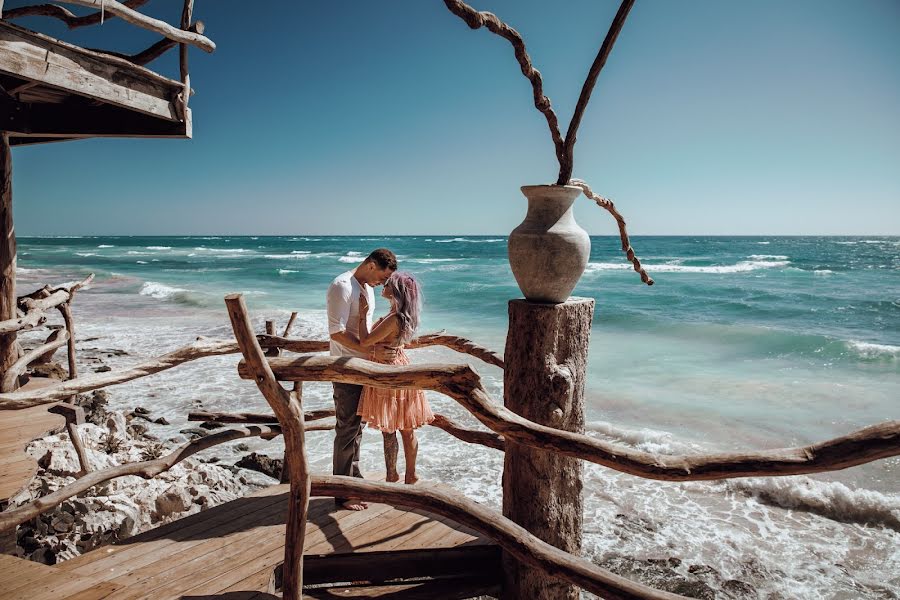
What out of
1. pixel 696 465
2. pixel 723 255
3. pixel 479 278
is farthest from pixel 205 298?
pixel 723 255

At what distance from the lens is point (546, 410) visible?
2748mm

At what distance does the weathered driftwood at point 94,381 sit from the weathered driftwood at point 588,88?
2141 millimetres

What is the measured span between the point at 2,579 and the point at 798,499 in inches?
277

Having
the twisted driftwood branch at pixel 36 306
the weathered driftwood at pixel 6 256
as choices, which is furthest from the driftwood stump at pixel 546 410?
the weathered driftwood at pixel 6 256

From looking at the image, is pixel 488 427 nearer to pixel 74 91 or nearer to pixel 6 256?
pixel 74 91

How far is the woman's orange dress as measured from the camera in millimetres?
3893

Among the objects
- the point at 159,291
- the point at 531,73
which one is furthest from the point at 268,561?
the point at 159,291

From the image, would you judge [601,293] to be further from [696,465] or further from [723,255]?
[723,255]

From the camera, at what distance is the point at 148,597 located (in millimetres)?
2715

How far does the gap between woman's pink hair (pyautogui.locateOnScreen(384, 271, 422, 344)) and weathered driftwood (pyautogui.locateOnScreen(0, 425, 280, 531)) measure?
1.43 meters

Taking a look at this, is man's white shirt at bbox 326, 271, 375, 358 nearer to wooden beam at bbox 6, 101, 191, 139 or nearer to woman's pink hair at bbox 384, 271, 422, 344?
woman's pink hair at bbox 384, 271, 422, 344

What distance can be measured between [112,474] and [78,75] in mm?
2777

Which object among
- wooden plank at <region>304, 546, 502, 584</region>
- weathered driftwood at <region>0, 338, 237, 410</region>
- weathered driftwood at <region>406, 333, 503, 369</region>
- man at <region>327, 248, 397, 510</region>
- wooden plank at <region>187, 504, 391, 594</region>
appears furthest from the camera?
weathered driftwood at <region>406, 333, 503, 369</region>

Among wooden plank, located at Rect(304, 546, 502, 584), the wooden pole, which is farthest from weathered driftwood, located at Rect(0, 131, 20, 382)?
wooden plank, located at Rect(304, 546, 502, 584)
